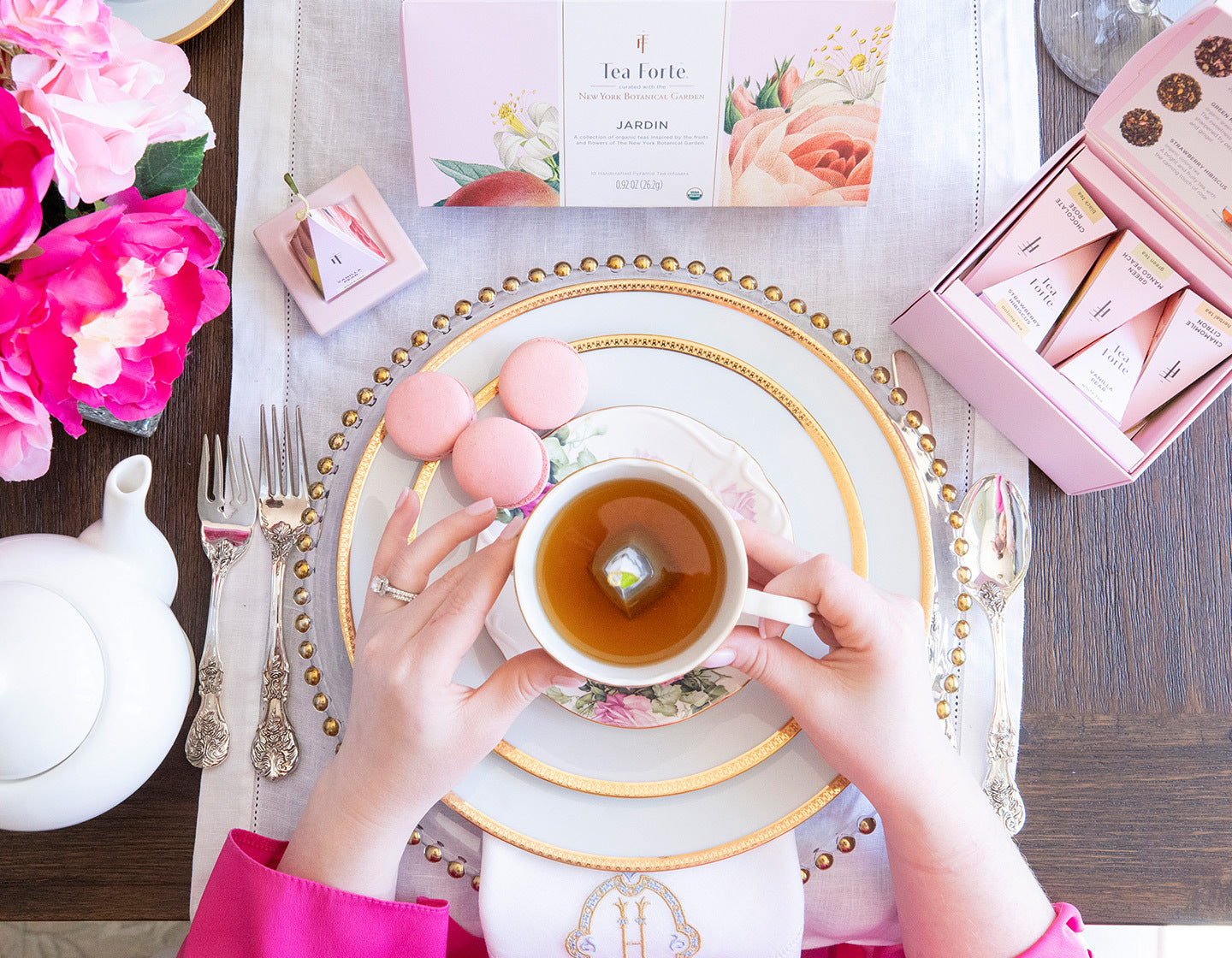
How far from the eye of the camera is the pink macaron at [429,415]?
684 millimetres

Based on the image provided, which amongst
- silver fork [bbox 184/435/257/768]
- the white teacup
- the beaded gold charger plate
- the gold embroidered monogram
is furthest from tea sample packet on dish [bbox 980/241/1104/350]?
silver fork [bbox 184/435/257/768]

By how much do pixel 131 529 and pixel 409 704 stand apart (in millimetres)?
256

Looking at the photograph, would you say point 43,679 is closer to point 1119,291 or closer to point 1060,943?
point 1060,943

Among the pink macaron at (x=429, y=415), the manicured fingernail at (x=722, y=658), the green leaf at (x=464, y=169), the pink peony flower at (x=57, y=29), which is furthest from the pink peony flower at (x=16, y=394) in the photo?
the manicured fingernail at (x=722, y=658)

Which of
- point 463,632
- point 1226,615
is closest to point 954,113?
point 1226,615

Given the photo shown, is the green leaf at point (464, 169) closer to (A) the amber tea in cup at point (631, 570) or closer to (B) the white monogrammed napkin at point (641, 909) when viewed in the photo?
(A) the amber tea in cup at point (631, 570)

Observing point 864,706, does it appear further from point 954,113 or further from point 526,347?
point 954,113

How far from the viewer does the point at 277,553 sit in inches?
28.9

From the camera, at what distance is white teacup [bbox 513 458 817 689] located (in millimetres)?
544

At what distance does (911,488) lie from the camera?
700mm

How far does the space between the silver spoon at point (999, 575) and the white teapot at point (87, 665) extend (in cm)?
66

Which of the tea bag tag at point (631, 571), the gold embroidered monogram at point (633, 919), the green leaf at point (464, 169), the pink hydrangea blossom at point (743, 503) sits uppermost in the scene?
the green leaf at point (464, 169)

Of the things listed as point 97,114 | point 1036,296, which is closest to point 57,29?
point 97,114

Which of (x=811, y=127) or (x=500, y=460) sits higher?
(x=811, y=127)
